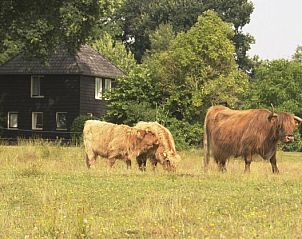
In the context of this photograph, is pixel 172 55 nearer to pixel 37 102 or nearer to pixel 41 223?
pixel 37 102

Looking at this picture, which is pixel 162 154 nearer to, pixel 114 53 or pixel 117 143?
pixel 117 143

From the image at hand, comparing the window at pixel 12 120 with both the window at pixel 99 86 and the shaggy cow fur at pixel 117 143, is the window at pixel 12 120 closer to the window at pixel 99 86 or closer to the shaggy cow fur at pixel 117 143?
the window at pixel 99 86

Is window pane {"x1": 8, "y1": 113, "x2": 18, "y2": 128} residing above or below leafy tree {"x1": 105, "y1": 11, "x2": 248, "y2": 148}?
below

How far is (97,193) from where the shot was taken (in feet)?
40.5

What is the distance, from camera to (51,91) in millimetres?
56531

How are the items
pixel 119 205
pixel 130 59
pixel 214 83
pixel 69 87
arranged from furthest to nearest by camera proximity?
1. pixel 130 59
2. pixel 69 87
3. pixel 214 83
4. pixel 119 205

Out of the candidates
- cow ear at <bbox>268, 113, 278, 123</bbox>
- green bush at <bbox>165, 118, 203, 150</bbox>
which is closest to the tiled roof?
green bush at <bbox>165, 118, 203, 150</bbox>

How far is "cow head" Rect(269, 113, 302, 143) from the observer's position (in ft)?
59.0

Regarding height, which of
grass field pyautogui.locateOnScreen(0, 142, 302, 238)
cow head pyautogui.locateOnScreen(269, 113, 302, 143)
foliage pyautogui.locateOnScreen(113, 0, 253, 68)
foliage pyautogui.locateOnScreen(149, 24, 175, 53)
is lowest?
grass field pyautogui.locateOnScreen(0, 142, 302, 238)

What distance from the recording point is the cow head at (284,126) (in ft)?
59.0

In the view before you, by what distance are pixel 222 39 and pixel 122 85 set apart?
675cm

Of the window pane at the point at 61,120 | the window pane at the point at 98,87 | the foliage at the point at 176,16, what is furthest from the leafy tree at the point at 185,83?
the foliage at the point at 176,16

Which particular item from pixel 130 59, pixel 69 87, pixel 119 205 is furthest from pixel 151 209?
pixel 130 59

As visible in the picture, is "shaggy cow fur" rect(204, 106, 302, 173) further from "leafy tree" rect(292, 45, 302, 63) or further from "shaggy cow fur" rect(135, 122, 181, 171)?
"leafy tree" rect(292, 45, 302, 63)
